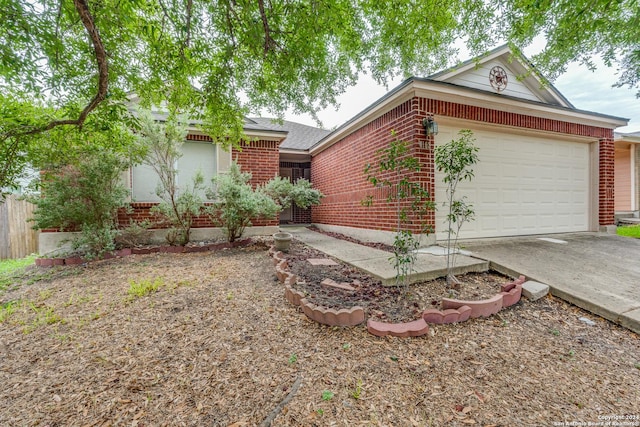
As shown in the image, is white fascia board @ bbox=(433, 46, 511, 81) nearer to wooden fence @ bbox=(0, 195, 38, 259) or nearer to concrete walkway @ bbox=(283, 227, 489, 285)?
concrete walkway @ bbox=(283, 227, 489, 285)

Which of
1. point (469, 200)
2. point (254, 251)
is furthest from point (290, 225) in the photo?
point (469, 200)

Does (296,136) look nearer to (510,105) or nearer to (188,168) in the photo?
(188,168)

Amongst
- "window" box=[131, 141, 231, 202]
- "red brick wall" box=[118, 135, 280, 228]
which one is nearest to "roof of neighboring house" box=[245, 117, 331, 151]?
"red brick wall" box=[118, 135, 280, 228]

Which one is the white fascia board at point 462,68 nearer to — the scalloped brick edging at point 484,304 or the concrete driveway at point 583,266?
the concrete driveway at point 583,266

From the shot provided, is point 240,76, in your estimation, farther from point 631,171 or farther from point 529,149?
point 631,171

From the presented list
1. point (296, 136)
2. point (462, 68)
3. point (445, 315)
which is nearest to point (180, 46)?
point (445, 315)

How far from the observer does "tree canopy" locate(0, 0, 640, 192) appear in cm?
283

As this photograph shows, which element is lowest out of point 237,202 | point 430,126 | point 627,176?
point 237,202

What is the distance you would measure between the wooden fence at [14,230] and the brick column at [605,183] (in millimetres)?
13850

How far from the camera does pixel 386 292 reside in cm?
285

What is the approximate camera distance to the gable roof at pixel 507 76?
17.9 feet

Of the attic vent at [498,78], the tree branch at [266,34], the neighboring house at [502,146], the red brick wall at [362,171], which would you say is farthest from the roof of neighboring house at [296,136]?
the attic vent at [498,78]

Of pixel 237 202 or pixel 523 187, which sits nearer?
pixel 237 202

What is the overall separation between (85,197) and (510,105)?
823 centimetres
